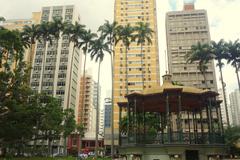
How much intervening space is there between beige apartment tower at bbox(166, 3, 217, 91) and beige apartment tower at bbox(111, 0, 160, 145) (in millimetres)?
7282

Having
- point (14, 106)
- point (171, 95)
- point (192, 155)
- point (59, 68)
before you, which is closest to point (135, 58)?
point (59, 68)

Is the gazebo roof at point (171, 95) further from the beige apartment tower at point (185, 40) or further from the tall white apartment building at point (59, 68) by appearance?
the beige apartment tower at point (185, 40)

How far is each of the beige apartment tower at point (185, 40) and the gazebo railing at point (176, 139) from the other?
77385 mm

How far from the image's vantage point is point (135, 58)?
364 feet

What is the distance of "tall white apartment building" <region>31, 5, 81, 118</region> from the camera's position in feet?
326

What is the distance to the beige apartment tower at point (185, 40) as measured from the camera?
101 meters

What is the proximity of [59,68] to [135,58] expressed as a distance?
31.3m

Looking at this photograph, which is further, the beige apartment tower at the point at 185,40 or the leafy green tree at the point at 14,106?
the beige apartment tower at the point at 185,40

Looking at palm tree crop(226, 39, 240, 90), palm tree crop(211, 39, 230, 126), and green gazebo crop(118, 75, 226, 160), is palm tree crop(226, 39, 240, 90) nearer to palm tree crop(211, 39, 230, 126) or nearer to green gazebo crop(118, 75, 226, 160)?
palm tree crop(211, 39, 230, 126)

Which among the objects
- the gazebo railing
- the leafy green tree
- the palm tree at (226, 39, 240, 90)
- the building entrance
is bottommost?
the building entrance

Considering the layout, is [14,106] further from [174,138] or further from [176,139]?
[176,139]

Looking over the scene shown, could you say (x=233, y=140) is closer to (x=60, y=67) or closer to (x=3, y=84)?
(x=3, y=84)

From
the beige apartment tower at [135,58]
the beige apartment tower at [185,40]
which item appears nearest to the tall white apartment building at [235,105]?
the beige apartment tower at [185,40]

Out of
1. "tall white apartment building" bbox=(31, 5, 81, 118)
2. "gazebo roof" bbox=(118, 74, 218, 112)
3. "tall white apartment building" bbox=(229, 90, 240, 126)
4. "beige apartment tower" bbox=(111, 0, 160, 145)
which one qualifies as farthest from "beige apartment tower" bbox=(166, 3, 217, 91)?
"tall white apartment building" bbox=(229, 90, 240, 126)
